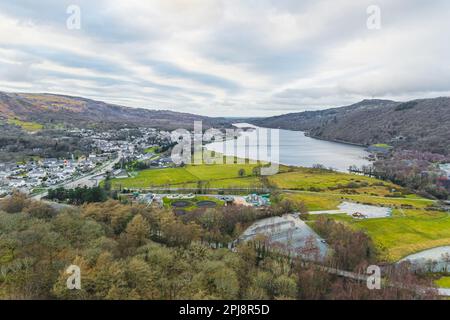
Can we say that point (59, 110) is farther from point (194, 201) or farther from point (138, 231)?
point (138, 231)

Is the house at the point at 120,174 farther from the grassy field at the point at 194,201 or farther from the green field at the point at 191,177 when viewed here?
the grassy field at the point at 194,201

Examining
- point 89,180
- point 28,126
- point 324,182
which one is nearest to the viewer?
point 89,180

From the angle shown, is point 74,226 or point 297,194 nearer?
point 74,226

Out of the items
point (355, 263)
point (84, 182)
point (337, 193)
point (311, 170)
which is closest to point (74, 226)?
point (355, 263)

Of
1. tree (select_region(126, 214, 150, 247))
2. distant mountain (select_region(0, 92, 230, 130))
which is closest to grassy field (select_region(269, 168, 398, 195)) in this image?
tree (select_region(126, 214, 150, 247))

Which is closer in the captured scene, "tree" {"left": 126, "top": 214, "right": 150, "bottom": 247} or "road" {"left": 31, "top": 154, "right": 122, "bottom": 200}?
"tree" {"left": 126, "top": 214, "right": 150, "bottom": 247}

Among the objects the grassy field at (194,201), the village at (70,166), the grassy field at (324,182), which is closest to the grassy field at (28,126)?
the village at (70,166)

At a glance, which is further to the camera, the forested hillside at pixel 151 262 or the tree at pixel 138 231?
the tree at pixel 138 231

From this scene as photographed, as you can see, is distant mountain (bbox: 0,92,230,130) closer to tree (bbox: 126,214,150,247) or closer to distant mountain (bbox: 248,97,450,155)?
distant mountain (bbox: 248,97,450,155)

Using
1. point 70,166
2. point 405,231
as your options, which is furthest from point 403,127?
point 70,166

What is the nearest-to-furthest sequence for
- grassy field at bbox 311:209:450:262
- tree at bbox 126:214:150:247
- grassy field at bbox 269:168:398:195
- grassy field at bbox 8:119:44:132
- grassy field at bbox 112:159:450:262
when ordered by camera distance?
1. tree at bbox 126:214:150:247
2. grassy field at bbox 311:209:450:262
3. grassy field at bbox 112:159:450:262
4. grassy field at bbox 269:168:398:195
5. grassy field at bbox 8:119:44:132
